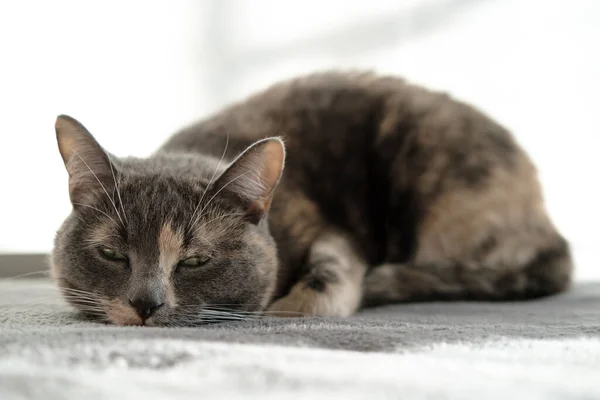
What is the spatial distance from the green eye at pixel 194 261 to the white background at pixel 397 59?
3.55ft

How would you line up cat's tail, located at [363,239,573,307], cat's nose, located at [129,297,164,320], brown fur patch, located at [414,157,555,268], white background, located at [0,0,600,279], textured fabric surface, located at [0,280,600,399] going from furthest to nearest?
white background, located at [0,0,600,279] < brown fur patch, located at [414,157,555,268] < cat's tail, located at [363,239,573,307] < cat's nose, located at [129,297,164,320] < textured fabric surface, located at [0,280,600,399]

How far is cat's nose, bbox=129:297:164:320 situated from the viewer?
93cm

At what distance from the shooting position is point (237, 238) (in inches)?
43.2

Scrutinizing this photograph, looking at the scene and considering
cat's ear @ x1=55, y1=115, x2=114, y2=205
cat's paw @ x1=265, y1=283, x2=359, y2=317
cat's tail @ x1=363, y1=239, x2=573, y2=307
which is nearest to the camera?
cat's ear @ x1=55, y1=115, x2=114, y2=205

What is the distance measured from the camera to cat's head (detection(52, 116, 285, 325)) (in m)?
0.98

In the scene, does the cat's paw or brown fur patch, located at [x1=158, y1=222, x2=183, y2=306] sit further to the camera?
the cat's paw

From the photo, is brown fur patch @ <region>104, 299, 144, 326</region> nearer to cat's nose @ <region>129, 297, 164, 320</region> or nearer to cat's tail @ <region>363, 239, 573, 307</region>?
cat's nose @ <region>129, 297, 164, 320</region>

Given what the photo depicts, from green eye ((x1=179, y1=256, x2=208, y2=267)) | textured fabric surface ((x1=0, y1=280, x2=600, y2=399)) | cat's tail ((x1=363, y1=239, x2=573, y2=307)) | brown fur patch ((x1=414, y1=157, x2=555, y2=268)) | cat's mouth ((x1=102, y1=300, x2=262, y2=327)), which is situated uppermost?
brown fur patch ((x1=414, y1=157, x2=555, y2=268))

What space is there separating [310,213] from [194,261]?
55 centimetres

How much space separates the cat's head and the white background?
943 mm

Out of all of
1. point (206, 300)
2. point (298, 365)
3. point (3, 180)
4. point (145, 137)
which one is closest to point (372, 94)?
point (145, 137)

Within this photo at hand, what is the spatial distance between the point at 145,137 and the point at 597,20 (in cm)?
173

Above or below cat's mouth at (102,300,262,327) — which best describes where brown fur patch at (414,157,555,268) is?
above

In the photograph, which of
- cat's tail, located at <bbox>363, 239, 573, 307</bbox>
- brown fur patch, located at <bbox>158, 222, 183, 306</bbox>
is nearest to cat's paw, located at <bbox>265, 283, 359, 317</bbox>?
cat's tail, located at <bbox>363, 239, 573, 307</bbox>
